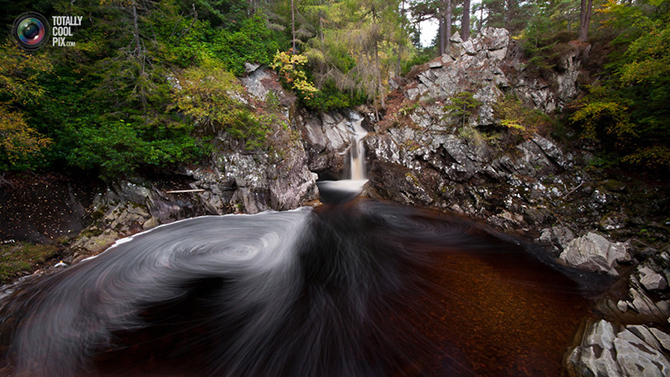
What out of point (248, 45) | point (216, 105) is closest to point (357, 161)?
point (216, 105)

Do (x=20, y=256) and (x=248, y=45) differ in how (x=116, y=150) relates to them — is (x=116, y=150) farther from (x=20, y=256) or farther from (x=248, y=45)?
(x=248, y=45)

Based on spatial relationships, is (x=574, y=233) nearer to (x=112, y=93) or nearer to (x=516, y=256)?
(x=516, y=256)

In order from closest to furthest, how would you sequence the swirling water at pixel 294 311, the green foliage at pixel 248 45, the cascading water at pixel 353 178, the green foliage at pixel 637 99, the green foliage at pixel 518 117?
the swirling water at pixel 294 311
the green foliage at pixel 637 99
the green foliage at pixel 518 117
the green foliage at pixel 248 45
the cascading water at pixel 353 178

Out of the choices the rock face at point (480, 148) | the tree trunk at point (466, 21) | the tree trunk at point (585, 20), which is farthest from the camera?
the tree trunk at point (466, 21)

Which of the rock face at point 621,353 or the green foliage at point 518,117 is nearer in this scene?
the rock face at point 621,353

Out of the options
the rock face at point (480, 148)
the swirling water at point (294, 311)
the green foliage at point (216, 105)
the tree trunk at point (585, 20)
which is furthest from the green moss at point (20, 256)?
the tree trunk at point (585, 20)

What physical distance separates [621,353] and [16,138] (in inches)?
488

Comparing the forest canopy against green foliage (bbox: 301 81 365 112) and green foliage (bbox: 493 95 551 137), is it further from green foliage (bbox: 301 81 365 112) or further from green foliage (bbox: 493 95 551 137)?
green foliage (bbox: 301 81 365 112)

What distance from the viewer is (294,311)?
13.3 ft

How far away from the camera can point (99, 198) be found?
21.9 feet

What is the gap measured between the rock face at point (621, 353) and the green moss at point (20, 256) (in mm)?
10305

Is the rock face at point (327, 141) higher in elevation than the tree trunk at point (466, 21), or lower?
lower

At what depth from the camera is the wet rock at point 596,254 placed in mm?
4898

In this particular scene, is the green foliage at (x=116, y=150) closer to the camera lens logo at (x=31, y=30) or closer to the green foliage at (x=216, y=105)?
the green foliage at (x=216, y=105)
